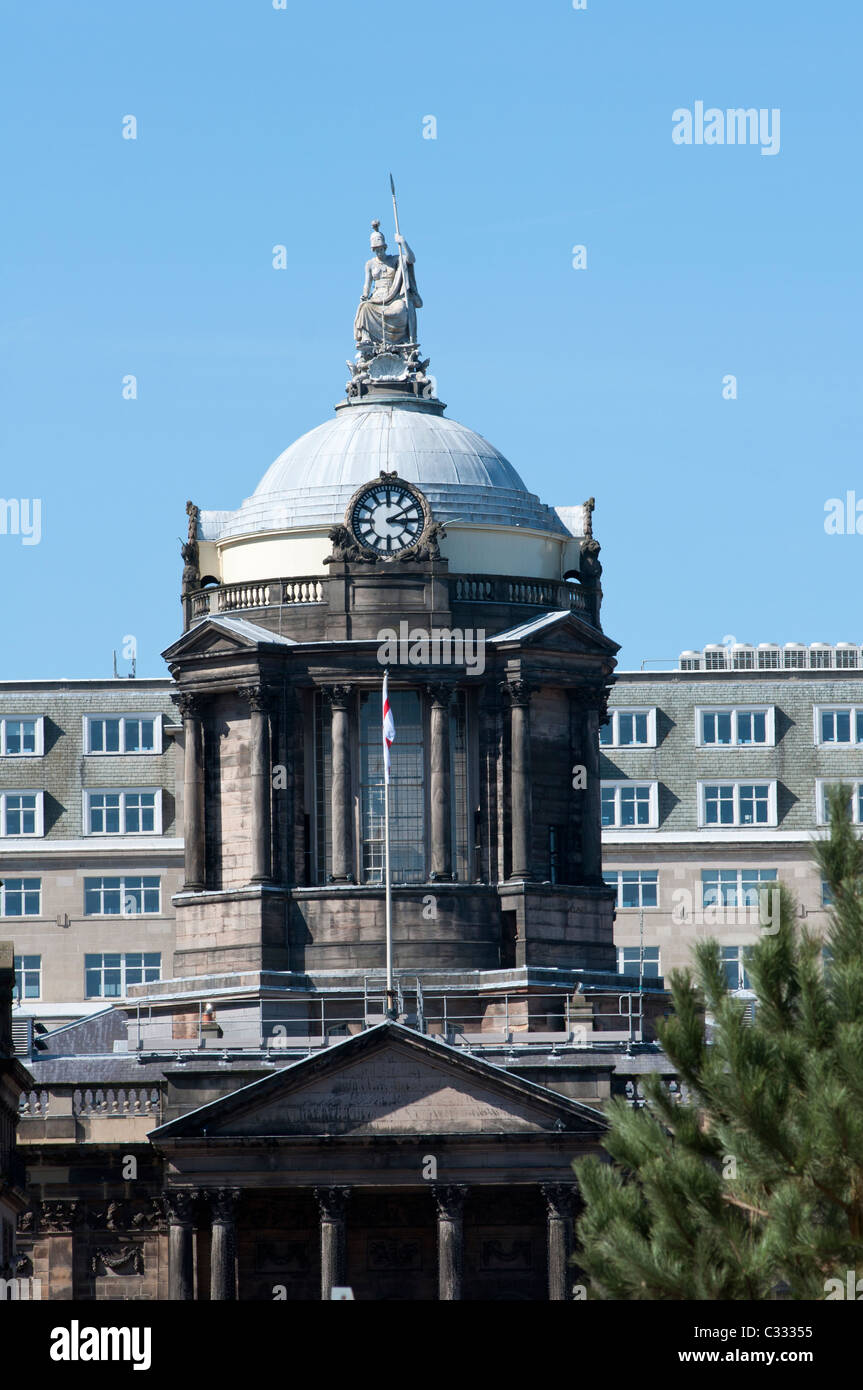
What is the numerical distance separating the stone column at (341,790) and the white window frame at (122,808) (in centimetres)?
3973

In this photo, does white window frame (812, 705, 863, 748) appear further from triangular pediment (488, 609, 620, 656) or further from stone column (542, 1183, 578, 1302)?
stone column (542, 1183, 578, 1302)

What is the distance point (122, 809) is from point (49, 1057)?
45.4 m

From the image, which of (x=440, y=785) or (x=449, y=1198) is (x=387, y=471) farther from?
(x=449, y=1198)

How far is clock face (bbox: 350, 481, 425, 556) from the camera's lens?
115562mm

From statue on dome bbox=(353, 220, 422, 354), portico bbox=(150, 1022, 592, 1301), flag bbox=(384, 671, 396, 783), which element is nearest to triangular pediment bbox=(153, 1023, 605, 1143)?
portico bbox=(150, 1022, 592, 1301)

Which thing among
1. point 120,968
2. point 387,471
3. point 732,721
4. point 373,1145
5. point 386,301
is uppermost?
point 386,301

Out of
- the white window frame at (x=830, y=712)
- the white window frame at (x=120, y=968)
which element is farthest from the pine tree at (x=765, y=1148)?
the white window frame at (x=830, y=712)

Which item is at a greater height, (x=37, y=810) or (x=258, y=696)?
(x=258, y=696)

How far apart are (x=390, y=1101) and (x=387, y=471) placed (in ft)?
82.3

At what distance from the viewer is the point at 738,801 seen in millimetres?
154750

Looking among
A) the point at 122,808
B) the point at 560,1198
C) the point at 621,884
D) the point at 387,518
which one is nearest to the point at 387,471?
the point at 387,518

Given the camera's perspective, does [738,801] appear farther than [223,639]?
Yes

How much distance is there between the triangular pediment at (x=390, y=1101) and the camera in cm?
10006

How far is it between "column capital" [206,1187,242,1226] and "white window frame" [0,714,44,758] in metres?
56.2
